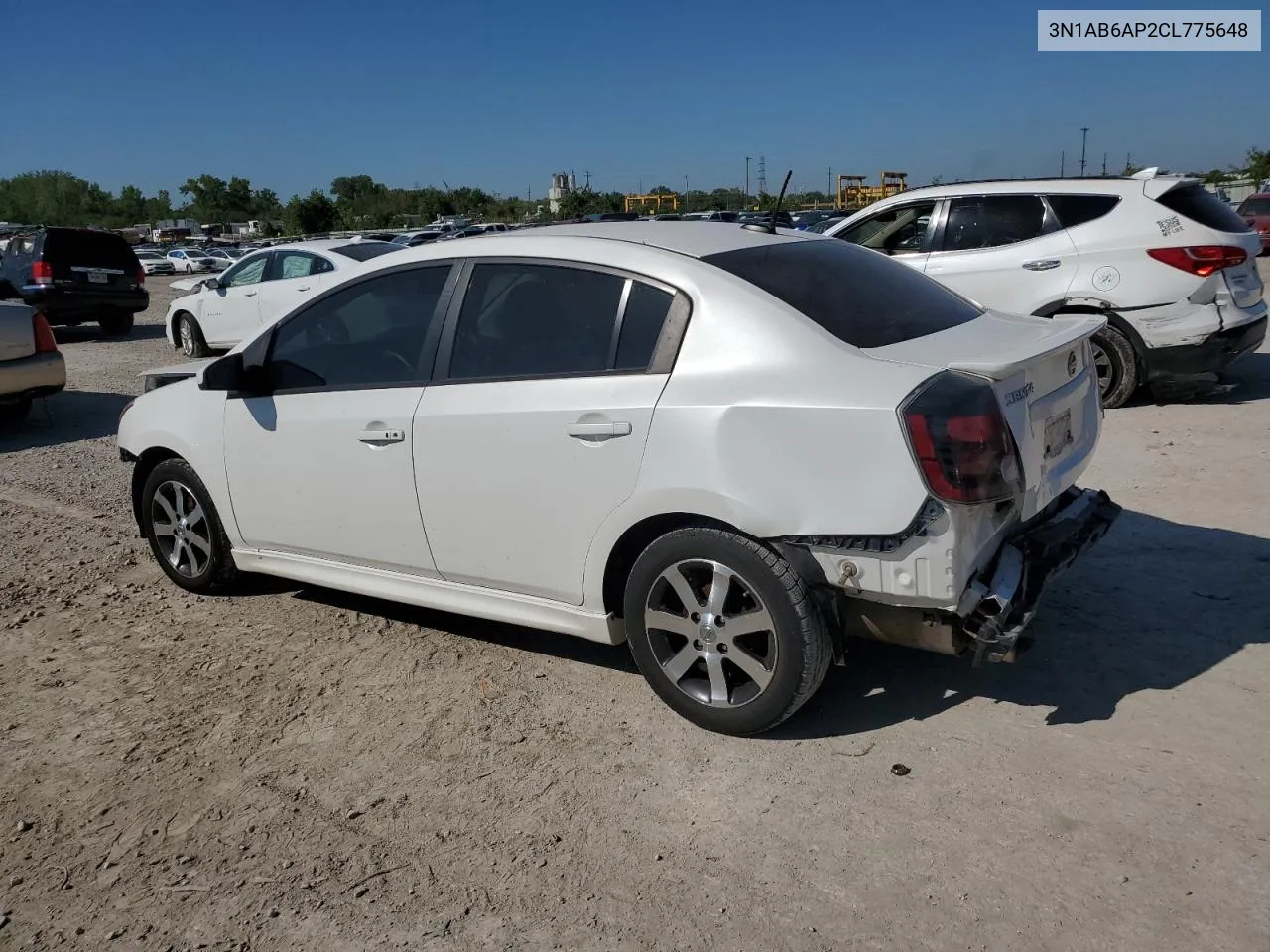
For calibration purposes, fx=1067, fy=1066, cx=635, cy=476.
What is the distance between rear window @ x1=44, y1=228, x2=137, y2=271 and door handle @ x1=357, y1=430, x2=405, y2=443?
50.5 ft

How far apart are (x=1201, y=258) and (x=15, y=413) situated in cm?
1031

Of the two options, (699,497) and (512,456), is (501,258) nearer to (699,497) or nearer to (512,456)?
(512,456)

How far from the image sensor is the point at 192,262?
161 feet

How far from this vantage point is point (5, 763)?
3682mm

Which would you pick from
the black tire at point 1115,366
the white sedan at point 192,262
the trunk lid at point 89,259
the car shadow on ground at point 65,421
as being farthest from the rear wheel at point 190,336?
the white sedan at point 192,262

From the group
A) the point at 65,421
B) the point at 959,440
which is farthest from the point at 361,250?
Answer: the point at 959,440

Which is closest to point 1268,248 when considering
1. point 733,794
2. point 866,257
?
point 866,257

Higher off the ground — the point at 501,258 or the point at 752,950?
the point at 501,258

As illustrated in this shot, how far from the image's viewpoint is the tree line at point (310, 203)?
56531mm

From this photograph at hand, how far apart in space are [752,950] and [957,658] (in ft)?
6.29

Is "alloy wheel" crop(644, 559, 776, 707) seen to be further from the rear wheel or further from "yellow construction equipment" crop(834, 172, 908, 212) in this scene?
"yellow construction equipment" crop(834, 172, 908, 212)

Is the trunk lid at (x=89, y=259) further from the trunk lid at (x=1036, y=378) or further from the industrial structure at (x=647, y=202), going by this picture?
the industrial structure at (x=647, y=202)

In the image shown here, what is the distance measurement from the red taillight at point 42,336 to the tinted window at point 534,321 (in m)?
6.76

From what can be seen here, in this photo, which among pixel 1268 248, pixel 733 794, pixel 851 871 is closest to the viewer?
pixel 851 871
